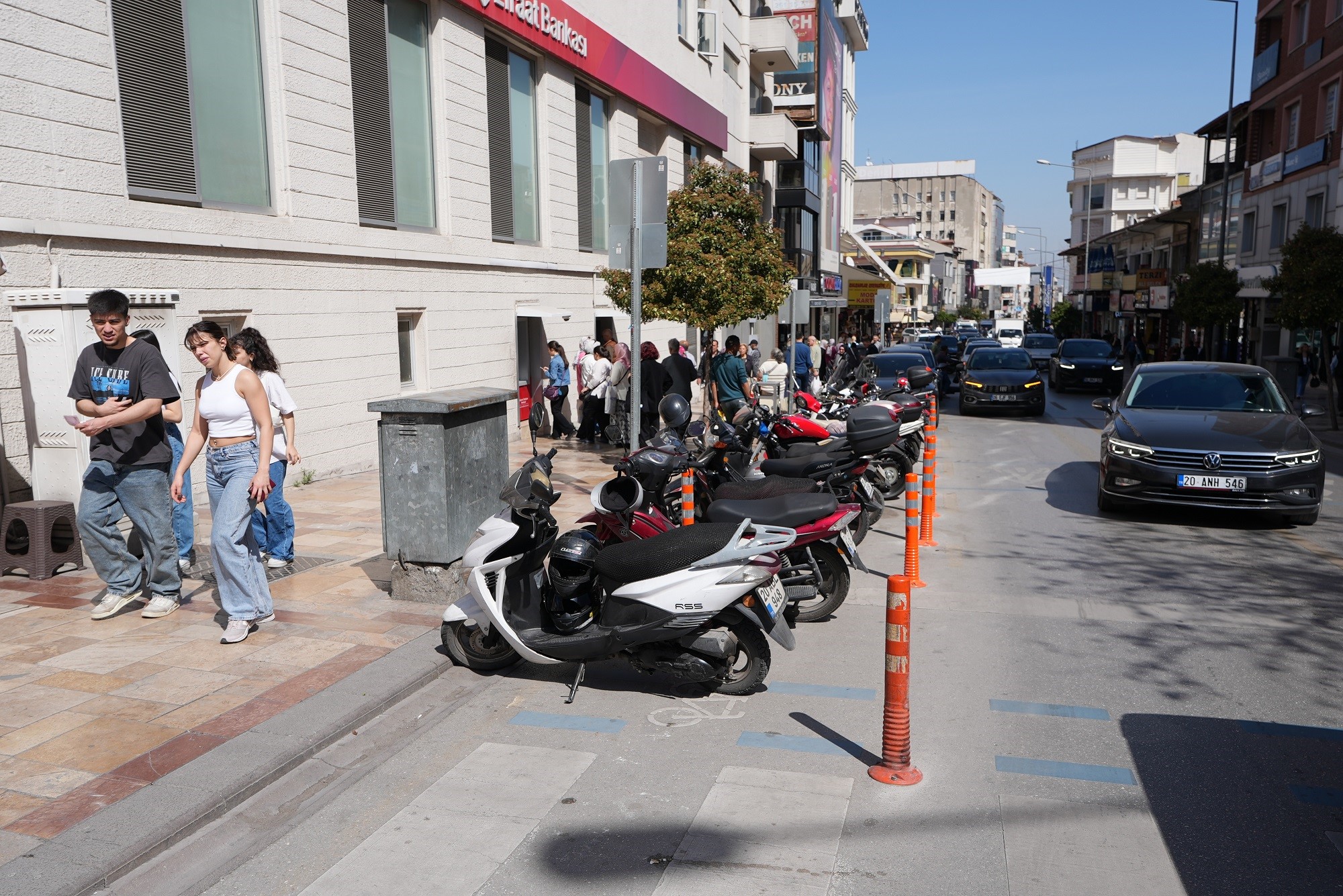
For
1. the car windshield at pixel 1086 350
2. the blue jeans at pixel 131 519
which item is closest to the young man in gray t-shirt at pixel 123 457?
the blue jeans at pixel 131 519

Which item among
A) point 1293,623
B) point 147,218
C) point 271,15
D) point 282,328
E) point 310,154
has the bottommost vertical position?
point 1293,623

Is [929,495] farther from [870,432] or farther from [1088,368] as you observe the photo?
[1088,368]

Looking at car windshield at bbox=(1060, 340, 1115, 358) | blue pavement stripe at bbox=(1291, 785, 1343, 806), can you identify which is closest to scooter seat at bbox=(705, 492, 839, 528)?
blue pavement stripe at bbox=(1291, 785, 1343, 806)

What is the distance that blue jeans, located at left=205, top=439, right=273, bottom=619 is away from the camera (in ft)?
19.5

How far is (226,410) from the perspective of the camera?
20.0 feet

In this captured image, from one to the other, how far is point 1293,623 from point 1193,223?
1795 inches

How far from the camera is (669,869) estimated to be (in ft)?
12.0

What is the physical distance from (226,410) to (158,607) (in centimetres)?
147

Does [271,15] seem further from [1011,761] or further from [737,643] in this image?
[1011,761]

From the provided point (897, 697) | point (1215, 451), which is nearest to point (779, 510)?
point (897, 697)

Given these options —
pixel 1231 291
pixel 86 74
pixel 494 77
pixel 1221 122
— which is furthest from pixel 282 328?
pixel 1221 122

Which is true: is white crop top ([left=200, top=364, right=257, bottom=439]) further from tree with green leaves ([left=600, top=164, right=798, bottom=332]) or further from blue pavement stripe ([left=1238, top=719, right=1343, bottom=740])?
tree with green leaves ([left=600, top=164, right=798, bottom=332])

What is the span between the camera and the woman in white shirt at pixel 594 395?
52.3 feet

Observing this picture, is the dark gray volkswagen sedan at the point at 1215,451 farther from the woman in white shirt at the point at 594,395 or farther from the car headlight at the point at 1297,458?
the woman in white shirt at the point at 594,395
